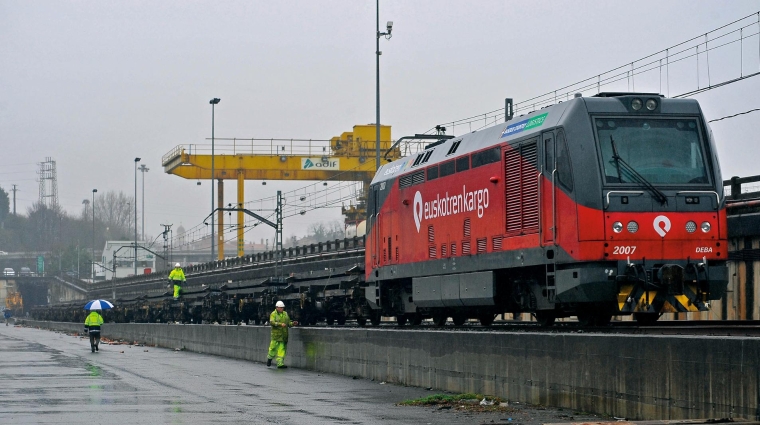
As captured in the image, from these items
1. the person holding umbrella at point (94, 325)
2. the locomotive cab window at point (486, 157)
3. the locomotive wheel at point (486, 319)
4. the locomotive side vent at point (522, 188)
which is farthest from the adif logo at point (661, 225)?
the person holding umbrella at point (94, 325)

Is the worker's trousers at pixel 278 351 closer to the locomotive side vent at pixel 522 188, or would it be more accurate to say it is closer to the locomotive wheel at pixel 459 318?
the locomotive wheel at pixel 459 318

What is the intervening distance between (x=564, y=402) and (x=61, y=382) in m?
9.87

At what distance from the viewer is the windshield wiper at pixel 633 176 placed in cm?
1722

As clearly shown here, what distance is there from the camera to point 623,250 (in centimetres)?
1708

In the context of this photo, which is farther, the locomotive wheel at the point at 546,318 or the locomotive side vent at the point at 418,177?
the locomotive side vent at the point at 418,177

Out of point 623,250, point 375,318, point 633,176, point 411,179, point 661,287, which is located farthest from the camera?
point 375,318

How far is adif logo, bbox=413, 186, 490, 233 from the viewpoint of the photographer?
20.9m

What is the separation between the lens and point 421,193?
24188 mm

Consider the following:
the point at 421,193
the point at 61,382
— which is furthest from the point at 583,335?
the point at 421,193

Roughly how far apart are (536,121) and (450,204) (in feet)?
13.2

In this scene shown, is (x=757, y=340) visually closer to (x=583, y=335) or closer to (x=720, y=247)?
(x=583, y=335)

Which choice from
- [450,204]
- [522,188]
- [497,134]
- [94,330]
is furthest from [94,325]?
[522,188]

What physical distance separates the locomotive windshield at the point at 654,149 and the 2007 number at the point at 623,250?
1.02 metres

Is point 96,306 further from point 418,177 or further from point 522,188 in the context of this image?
point 522,188
